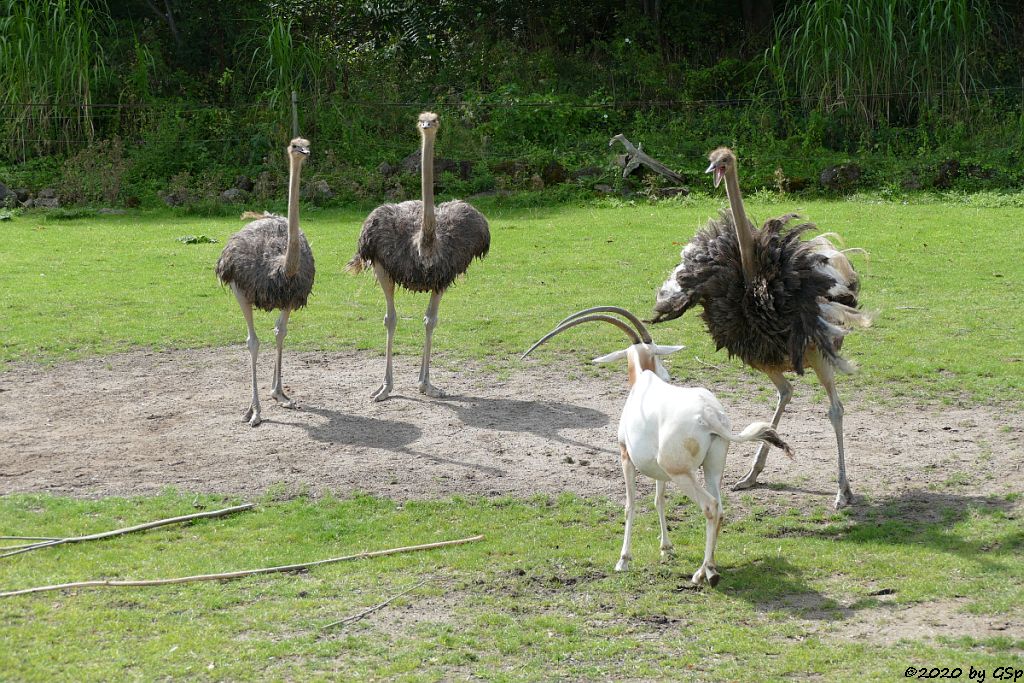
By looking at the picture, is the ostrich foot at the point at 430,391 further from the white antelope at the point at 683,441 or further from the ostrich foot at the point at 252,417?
the white antelope at the point at 683,441

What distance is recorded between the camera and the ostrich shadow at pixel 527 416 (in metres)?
9.07

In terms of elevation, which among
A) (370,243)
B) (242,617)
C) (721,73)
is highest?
(721,73)

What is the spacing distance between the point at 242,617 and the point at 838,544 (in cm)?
326

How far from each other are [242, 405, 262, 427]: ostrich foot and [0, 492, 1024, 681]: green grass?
5.62ft

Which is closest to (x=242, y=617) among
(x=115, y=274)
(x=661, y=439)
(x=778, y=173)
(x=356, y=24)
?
(x=661, y=439)

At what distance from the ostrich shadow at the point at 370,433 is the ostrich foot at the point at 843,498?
8.15 feet

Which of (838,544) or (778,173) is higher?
(778,173)

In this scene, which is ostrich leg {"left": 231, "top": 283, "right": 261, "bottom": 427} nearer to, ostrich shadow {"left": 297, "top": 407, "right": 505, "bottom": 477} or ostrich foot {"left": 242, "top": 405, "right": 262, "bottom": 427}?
ostrich foot {"left": 242, "top": 405, "right": 262, "bottom": 427}

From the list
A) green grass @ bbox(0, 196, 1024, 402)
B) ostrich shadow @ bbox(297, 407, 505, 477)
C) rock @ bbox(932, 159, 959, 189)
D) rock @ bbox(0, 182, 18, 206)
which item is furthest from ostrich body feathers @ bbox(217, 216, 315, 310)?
rock @ bbox(932, 159, 959, 189)

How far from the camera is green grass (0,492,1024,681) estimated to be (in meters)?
5.29

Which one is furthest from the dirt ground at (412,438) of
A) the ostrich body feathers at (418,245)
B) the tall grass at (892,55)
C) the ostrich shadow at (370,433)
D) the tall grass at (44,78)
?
the tall grass at (892,55)

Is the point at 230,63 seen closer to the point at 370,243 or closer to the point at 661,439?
the point at 370,243

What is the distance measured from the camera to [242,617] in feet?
19.1

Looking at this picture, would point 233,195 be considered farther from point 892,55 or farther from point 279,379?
point 892,55
